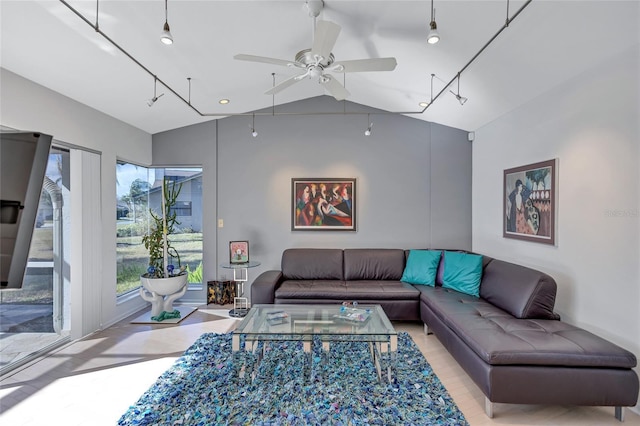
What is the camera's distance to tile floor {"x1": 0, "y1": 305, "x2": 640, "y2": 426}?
2.13 m

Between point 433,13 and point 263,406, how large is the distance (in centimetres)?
316

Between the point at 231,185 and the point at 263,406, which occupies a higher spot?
the point at 231,185

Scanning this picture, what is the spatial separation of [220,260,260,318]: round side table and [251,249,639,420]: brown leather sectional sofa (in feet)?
1.32

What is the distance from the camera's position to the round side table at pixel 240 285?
4246 millimetres

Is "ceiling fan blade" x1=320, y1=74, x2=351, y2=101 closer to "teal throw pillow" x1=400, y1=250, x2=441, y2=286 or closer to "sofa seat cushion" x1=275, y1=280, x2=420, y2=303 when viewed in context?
"sofa seat cushion" x1=275, y1=280, x2=420, y2=303

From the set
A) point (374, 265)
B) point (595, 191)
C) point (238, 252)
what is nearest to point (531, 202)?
point (595, 191)

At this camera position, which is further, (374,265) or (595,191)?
(374,265)

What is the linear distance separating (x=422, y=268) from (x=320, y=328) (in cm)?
200

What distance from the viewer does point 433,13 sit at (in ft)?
7.73

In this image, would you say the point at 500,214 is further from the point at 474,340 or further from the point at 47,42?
the point at 47,42

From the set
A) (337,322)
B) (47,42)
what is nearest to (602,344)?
(337,322)

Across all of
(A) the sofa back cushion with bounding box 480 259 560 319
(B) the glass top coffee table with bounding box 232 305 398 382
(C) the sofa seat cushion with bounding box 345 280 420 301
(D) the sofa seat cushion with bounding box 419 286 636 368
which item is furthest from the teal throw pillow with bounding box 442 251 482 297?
(B) the glass top coffee table with bounding box 232 305 398 382

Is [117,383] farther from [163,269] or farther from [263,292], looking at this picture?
[163,269]

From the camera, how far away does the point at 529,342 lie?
7.23 feet
